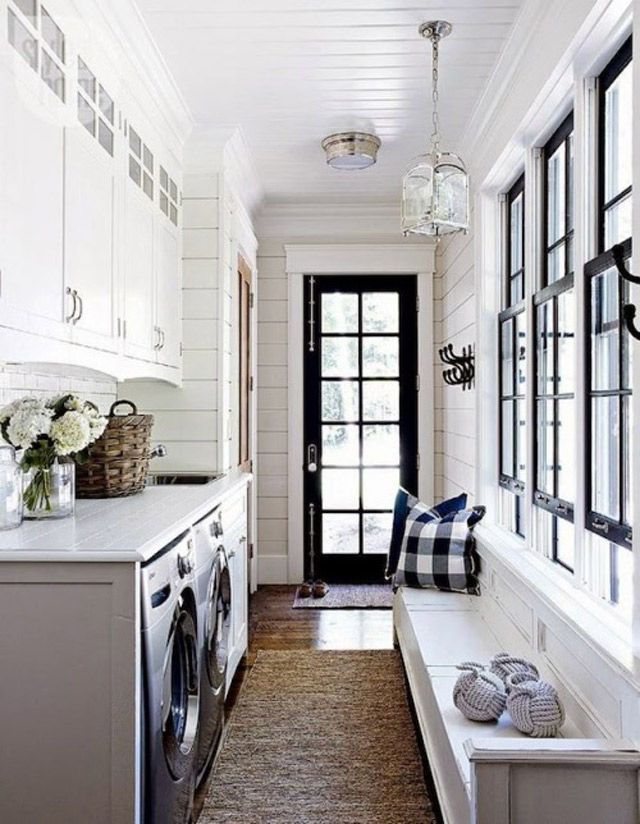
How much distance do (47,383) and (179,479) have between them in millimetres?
931

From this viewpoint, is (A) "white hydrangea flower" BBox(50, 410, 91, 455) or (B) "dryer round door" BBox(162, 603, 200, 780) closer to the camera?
(B) "dryer round door" BBox(162, 603, 200, 780)

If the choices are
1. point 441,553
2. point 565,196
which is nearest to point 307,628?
point 441,553

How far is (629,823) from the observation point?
1521 mm

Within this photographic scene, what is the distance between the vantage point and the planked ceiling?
2.55 metres

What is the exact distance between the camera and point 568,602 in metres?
2.06

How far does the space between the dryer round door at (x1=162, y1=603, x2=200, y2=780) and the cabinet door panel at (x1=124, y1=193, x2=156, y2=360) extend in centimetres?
113

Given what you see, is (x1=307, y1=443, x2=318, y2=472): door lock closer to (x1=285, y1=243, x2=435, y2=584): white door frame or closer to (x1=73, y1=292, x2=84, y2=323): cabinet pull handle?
(x1=285, y1=243, x2=435, y2=584): white door frame

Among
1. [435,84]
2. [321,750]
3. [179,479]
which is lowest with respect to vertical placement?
[321,750]

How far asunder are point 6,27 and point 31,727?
1671 millimetres

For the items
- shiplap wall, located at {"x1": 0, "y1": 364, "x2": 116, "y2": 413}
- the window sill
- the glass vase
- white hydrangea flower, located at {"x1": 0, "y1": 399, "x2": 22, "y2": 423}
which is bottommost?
the window sill

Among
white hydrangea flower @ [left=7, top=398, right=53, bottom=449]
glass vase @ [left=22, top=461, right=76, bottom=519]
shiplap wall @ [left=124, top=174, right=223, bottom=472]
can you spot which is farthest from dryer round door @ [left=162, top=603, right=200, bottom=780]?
shiplap wall @ [left=124, top=174, right=223, bottom=472]

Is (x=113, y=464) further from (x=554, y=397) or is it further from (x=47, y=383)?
(x=554, y=397)

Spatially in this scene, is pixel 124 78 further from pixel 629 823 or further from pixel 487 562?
pixel 629 823

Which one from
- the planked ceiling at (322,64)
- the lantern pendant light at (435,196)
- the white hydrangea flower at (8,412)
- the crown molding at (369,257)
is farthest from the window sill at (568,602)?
the crown molding at (369,257)
